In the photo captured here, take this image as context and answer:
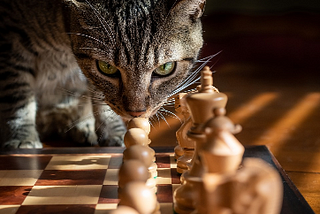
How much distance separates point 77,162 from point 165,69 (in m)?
0.46

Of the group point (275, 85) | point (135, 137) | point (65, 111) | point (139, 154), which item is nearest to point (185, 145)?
point (135, 137)

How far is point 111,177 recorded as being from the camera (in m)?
1.13

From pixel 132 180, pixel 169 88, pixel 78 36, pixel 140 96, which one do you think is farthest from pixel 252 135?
pixel 132 180

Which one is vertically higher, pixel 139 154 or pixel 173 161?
pixel 139 154

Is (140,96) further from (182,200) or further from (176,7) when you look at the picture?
(182,200)

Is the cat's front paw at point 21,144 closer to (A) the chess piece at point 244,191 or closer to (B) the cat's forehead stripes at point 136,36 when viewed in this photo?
(B) the cat's forehead stripes at point 136,36

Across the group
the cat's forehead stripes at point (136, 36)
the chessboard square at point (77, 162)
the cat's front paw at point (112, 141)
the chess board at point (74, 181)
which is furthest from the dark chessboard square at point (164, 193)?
the cat's front paw at point (112, 141)

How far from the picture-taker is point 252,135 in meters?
1.80

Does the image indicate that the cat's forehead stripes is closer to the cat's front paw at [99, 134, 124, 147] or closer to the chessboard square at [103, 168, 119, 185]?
the chessboard square at [103, 168, 119, 185]

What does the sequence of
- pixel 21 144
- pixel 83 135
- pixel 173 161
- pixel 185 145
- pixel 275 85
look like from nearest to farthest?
pixel 185 145
pixel 173 161
pixel 21 144
pixel 83 135
pixel 275 85

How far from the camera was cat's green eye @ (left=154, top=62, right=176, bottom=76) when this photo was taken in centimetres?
141

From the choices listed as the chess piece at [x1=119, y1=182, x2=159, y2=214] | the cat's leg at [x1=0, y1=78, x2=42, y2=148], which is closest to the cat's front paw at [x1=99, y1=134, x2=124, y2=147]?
the cat's leg at [x1=0, y1=78, x2=42, y2=148]

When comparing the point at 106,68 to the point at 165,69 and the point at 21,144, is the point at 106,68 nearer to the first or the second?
the point at 165,69

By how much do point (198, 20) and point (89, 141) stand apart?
776mm
